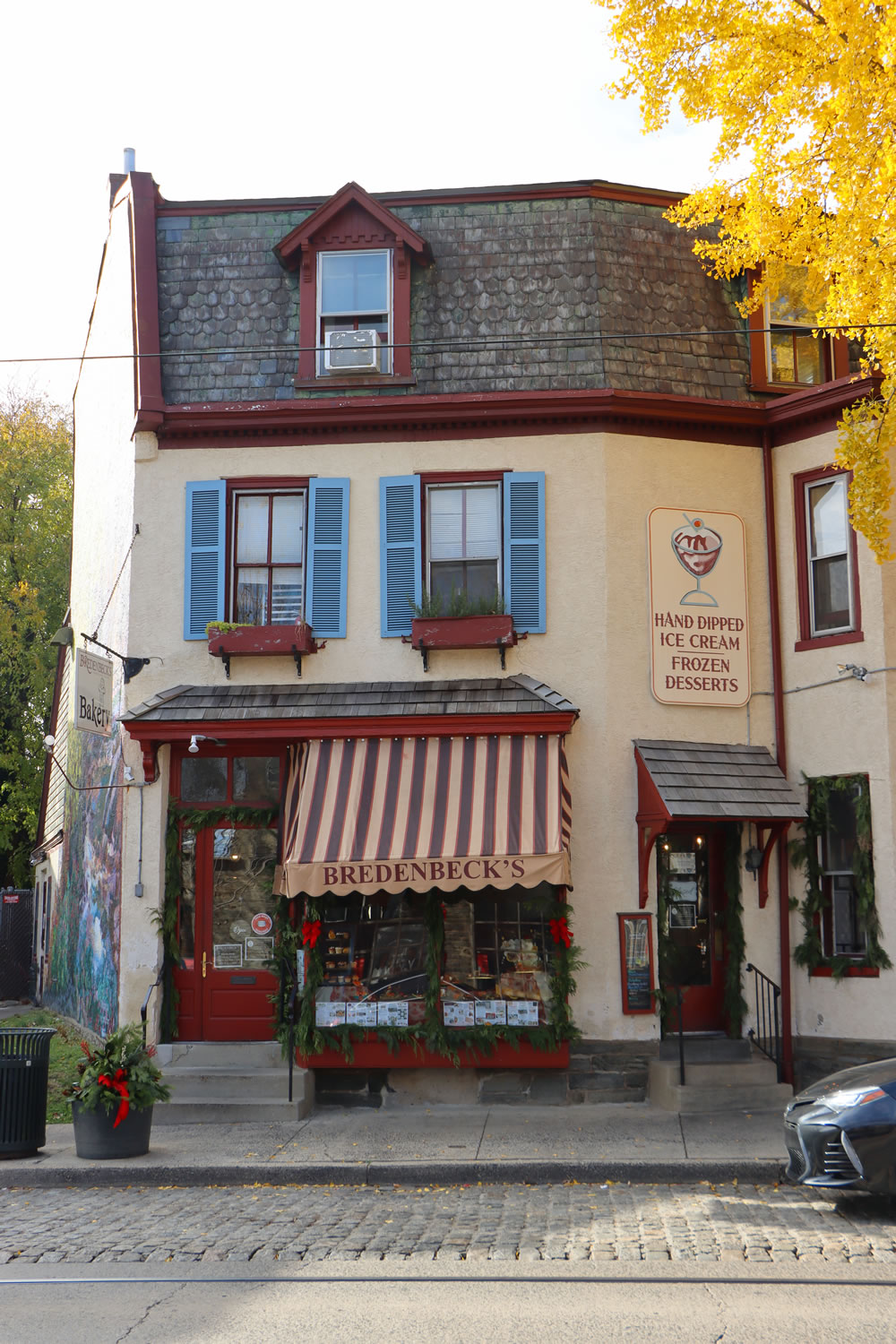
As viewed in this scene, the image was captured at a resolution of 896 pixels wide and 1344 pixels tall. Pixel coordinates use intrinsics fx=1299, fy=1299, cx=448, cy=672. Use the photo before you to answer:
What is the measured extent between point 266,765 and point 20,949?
1873 centimetres

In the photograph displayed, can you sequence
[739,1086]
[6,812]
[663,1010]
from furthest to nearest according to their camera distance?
[6,812]
[663,1010]
[739,1086]

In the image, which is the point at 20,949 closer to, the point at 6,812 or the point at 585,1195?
the point at 6,812

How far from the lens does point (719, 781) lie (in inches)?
528

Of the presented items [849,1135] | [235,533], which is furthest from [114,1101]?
[235,533]


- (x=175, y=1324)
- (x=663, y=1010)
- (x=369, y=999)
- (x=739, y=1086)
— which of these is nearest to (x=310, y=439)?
(x=369, y=999)

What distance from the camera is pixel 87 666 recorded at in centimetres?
1377

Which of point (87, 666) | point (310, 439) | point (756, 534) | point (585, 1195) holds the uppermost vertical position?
point (310, 439)

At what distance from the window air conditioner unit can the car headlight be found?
9047 millimetres

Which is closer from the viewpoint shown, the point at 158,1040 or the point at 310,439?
the point at 158,1040

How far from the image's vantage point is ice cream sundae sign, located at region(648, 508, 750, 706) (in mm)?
13906

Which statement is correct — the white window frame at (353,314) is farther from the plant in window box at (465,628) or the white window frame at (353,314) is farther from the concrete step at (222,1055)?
the concrete step at (222,1055)

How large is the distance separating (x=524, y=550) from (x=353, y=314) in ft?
11.5

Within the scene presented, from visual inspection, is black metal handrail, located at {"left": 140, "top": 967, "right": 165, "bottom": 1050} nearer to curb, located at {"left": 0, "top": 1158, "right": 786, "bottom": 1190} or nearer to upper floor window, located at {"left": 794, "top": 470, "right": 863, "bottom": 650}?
curb, located at {"left": 0, "top": 1158, "right": 786, "bottom": 1190}

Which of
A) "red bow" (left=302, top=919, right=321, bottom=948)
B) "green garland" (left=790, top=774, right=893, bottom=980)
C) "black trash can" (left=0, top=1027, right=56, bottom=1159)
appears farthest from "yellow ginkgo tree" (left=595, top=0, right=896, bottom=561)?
"black trash can" (left=0, top=1027, right=56, bottom=1159)
